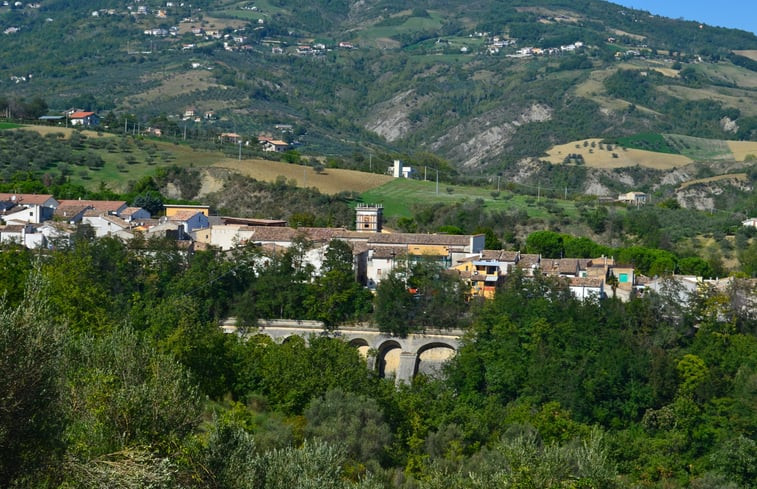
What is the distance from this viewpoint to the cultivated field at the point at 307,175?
6869 cm

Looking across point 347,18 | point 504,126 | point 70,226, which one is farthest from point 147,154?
point 347,18

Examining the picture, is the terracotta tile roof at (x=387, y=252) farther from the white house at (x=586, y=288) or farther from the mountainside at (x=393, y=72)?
the mountainside at (x=393, y=72)

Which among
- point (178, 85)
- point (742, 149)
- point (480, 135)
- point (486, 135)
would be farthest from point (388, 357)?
point (480, 135)

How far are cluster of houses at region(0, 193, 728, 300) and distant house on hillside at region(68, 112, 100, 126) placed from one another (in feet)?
115

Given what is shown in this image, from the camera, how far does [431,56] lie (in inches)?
6403

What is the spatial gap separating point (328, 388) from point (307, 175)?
1564 inches

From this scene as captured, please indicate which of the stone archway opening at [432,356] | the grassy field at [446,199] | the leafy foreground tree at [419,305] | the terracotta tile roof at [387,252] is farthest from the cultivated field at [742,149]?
the stone archway opening at [432,356]

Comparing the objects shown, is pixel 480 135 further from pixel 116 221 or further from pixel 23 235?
pixel 23 235

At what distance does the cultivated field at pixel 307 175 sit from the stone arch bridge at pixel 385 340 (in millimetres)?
Result: 26252

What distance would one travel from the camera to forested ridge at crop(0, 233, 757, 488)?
1692 centimetres

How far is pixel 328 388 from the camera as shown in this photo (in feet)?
105

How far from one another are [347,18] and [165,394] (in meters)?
184

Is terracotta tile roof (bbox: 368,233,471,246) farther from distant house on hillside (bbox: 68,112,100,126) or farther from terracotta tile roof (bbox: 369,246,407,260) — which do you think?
distant house on hillside (bbox: 68,112,100,126)

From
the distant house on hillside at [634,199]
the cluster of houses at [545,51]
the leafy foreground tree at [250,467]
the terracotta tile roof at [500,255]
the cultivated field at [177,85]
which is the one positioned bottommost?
the leafy foreground tree at [250,467]
